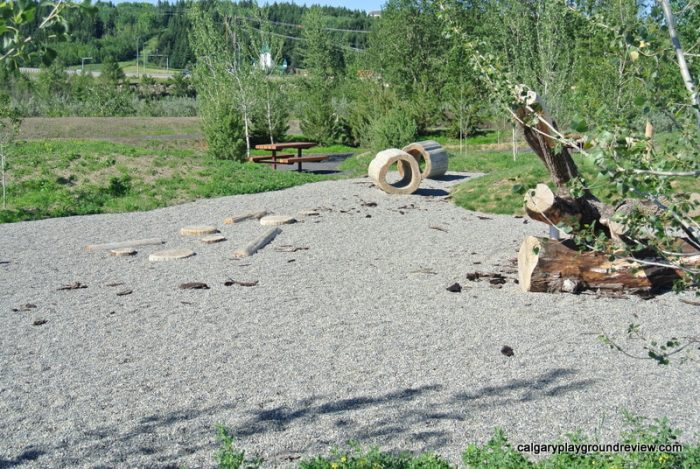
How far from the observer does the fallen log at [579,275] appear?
24.6 ft

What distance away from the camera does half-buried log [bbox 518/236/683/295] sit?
7.50 metres

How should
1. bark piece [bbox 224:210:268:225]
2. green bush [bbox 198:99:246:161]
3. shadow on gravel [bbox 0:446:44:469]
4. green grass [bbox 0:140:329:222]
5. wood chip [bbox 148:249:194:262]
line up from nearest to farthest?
shadow on gravel [bbox 0:446:44:469] < wood chip [bbox 148:249:194:262] < bark piece [bbox 224:210:268:225] < green grass [bbox 0:140:329:222] < green bush [bbox 198:99:246:161]

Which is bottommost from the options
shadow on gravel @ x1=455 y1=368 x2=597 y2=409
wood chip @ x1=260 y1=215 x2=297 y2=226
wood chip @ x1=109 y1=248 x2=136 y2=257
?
wood chip @ x1=109 y1=248 x2=136 y2=257

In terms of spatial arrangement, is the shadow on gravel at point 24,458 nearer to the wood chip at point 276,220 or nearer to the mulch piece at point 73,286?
the mulch piece at point 73,286

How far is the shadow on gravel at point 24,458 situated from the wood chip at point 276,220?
7.82m

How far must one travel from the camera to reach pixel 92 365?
5.76m

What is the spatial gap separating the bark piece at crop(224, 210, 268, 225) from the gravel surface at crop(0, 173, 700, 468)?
1.93m

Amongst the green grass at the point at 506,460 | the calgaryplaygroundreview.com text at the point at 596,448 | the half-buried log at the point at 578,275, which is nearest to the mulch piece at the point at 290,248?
the half-buried log at the point at 578,275

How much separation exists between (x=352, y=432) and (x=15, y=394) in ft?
8.01

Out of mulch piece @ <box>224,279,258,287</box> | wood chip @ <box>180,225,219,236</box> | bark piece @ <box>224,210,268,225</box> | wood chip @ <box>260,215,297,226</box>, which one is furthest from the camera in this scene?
bark piece @ <box>224,210,268,225</box>

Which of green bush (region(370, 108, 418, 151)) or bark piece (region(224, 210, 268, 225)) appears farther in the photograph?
green bush (region(370, 108, 418, 151))

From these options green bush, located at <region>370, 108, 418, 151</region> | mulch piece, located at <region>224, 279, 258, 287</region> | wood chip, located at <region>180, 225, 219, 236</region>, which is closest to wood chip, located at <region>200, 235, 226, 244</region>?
wood chip, located at <region>180, 225, 219, 236</region>

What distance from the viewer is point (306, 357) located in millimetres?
5852

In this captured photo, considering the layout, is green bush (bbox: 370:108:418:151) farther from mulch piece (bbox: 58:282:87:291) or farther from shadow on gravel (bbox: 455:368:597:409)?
shadow on gravel (bbox: 455:368:597:409)
